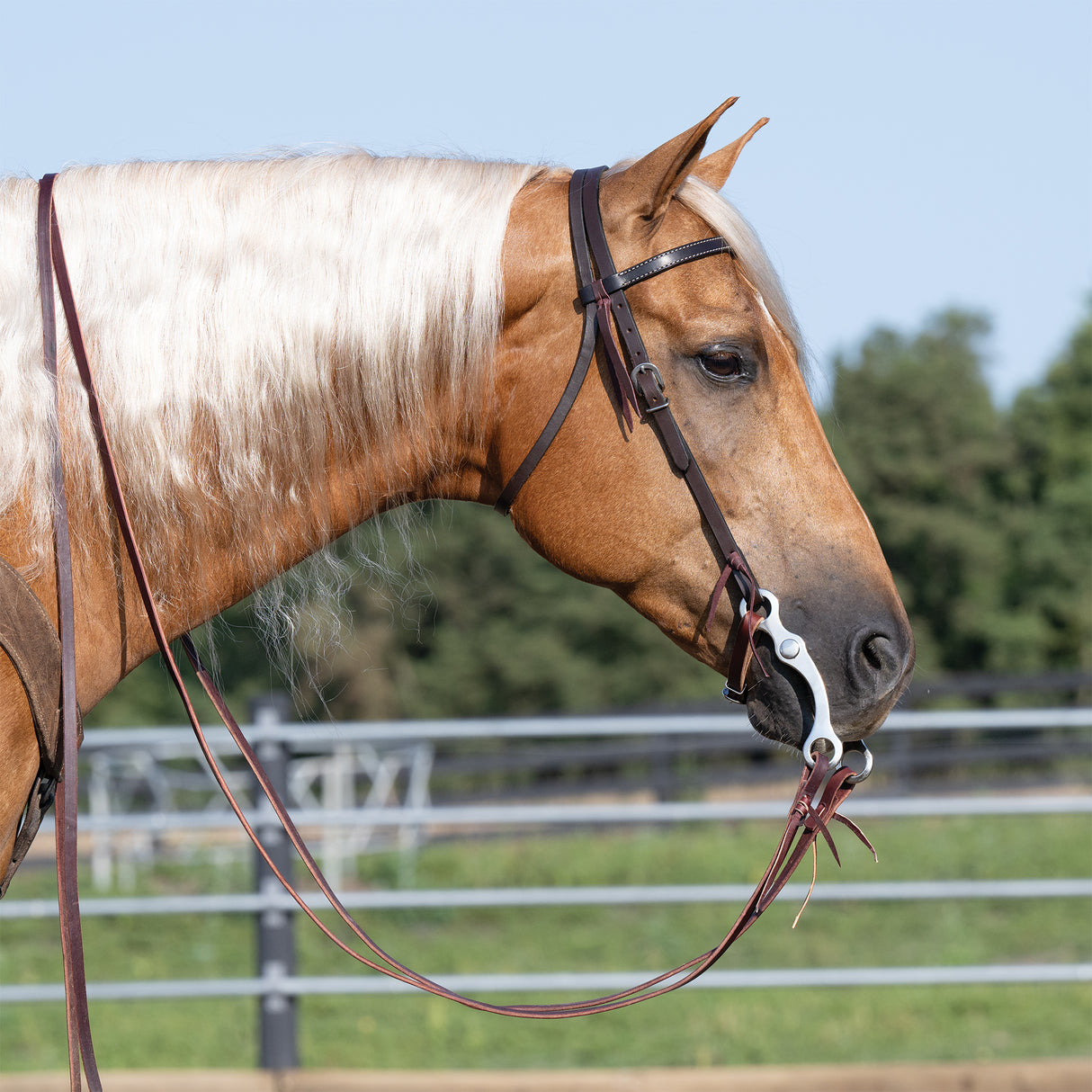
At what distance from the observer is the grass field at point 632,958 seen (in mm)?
4684

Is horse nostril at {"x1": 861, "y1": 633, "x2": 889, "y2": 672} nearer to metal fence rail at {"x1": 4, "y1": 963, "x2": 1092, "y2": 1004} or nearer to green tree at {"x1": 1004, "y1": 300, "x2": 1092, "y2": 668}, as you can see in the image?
metal fence rail at {"x1": 4, "y1": 963, "x2": 1092, "y2": 1004}

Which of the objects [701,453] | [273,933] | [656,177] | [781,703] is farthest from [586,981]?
[656,177]

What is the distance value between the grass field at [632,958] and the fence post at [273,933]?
1.44ft

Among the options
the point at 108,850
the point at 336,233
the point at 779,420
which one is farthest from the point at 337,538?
the point at 108,850

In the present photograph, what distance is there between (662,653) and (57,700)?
2305 cm

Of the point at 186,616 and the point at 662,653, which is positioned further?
the point at 662,653

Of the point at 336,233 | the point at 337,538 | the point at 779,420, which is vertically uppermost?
the point at 336,233

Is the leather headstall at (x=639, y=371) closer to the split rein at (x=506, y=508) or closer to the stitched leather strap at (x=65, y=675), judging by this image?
the split rein at (x=506, y=508)

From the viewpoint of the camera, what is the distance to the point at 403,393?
5.75ft

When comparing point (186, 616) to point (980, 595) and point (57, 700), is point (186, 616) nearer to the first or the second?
point (57, 700)

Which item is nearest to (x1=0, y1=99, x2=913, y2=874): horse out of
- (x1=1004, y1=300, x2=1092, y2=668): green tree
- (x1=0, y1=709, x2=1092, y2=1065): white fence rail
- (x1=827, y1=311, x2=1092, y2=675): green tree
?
(x1=0, y1=709, x2=1092, y2=1065): white fence rail

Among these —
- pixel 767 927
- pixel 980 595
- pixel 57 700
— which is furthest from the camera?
pixel 980 595

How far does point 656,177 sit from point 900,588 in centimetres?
2551

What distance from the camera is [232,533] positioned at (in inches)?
68.3
